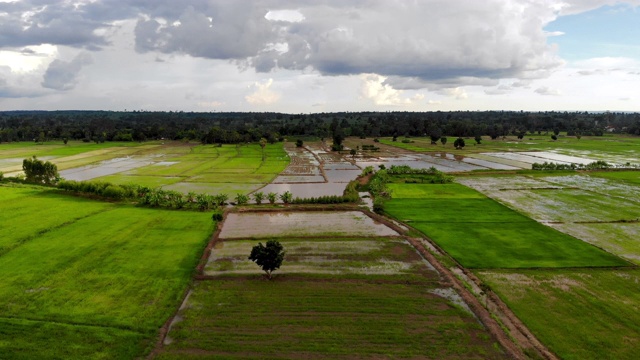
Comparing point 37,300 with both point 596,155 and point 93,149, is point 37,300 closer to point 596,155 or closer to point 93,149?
point 93,149

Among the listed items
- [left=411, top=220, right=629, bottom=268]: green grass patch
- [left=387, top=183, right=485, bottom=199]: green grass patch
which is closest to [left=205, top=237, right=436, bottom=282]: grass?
[left=411, top=220, right=629, bottom=268]: green grass patch

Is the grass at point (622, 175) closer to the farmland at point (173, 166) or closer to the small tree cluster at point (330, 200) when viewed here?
the small tree cluster at point (330, 200)

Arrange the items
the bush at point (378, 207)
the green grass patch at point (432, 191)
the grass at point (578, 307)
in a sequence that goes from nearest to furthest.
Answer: the grass at point (578, 307) < the bush at point (378, 207) < the green grass patch at point (432, 191)

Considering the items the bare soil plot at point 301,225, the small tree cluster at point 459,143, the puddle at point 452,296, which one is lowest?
the puddle at point 452,296

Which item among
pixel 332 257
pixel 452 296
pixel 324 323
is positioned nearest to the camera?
pixel 324 323

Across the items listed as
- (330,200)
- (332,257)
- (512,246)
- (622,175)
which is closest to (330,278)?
(332,257)

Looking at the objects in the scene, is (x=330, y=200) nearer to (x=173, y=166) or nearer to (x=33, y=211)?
(x=33, y=211)

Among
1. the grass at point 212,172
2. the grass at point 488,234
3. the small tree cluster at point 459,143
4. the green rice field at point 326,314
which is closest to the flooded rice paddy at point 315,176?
the grass at point 212,172
